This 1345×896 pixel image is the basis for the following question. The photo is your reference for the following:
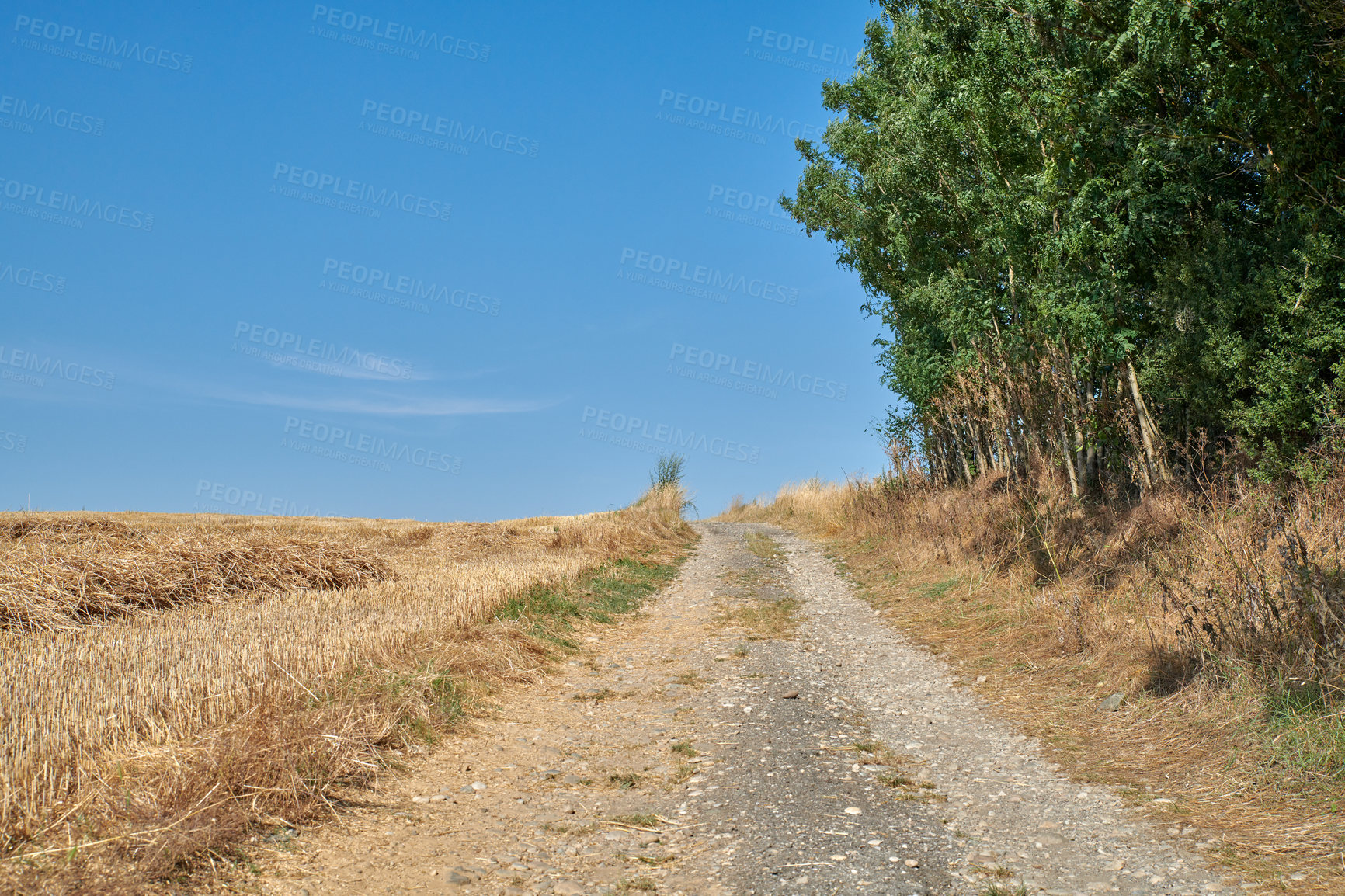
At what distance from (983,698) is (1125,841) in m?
3.11

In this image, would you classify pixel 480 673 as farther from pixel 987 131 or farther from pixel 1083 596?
pixel 987 131

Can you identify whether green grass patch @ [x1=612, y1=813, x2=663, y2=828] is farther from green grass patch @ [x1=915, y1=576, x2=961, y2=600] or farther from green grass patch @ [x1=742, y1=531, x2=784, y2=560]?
green grass patch @ [x1=742, y1=531, x2=784, y2=560]

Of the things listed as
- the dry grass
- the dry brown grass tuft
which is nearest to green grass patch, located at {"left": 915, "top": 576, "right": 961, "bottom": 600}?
the dry grass

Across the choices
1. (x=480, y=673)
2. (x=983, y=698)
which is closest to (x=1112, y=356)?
(x=983, y=698)

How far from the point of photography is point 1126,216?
11445 mm

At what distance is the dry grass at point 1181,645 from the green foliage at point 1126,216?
148 cm

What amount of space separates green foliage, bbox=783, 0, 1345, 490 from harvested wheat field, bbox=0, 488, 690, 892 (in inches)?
347

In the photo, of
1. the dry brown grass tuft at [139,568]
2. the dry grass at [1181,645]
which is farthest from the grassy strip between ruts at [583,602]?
the dry grass at [1181,645]

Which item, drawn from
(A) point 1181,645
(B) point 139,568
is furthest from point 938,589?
(B) point 139,568

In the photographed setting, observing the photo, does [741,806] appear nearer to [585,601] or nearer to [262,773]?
[262,773]

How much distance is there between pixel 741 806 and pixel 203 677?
13.0 feet

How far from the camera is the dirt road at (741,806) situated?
4.07 meters

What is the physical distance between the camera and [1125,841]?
446 centimetres

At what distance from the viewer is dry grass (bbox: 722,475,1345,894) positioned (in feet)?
15.6
